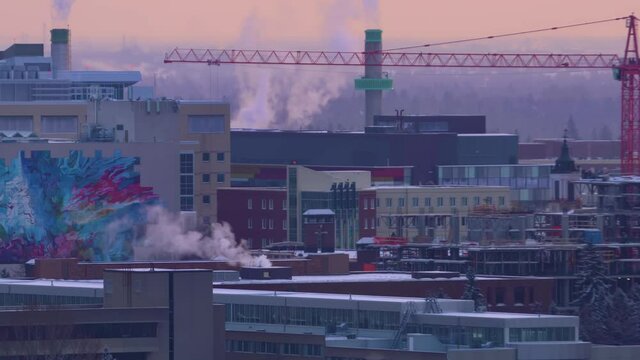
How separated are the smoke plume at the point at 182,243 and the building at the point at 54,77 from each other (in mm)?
28516

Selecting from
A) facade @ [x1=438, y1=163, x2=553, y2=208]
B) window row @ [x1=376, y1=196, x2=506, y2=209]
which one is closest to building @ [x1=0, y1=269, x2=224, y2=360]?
window row @ [x1=376, y1=196, x2=506, y2=209]

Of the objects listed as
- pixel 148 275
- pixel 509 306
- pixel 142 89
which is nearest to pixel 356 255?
pixel 509 306

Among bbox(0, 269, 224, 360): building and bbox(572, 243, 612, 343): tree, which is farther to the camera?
bbox(572, 243, 612, 343): tree

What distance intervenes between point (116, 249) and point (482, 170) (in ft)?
152

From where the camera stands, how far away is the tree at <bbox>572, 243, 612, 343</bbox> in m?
95.2

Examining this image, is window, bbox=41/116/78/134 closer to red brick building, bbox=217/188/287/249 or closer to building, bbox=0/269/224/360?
red brick building, bbox=217/188/287/249

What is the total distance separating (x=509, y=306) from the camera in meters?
99.0

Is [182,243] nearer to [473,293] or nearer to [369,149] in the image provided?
[473,293]

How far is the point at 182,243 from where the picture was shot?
118312mm

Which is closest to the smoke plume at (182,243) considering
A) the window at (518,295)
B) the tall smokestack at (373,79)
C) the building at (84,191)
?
the building at (84,191)

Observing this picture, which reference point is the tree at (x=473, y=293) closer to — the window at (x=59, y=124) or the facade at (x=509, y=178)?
the window at (x=59, y=124)

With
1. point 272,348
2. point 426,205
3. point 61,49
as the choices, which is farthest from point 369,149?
point 272,348

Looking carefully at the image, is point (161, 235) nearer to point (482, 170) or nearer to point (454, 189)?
point (454, 189)

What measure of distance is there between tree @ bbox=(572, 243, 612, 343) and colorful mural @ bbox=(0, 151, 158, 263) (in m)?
28.6
